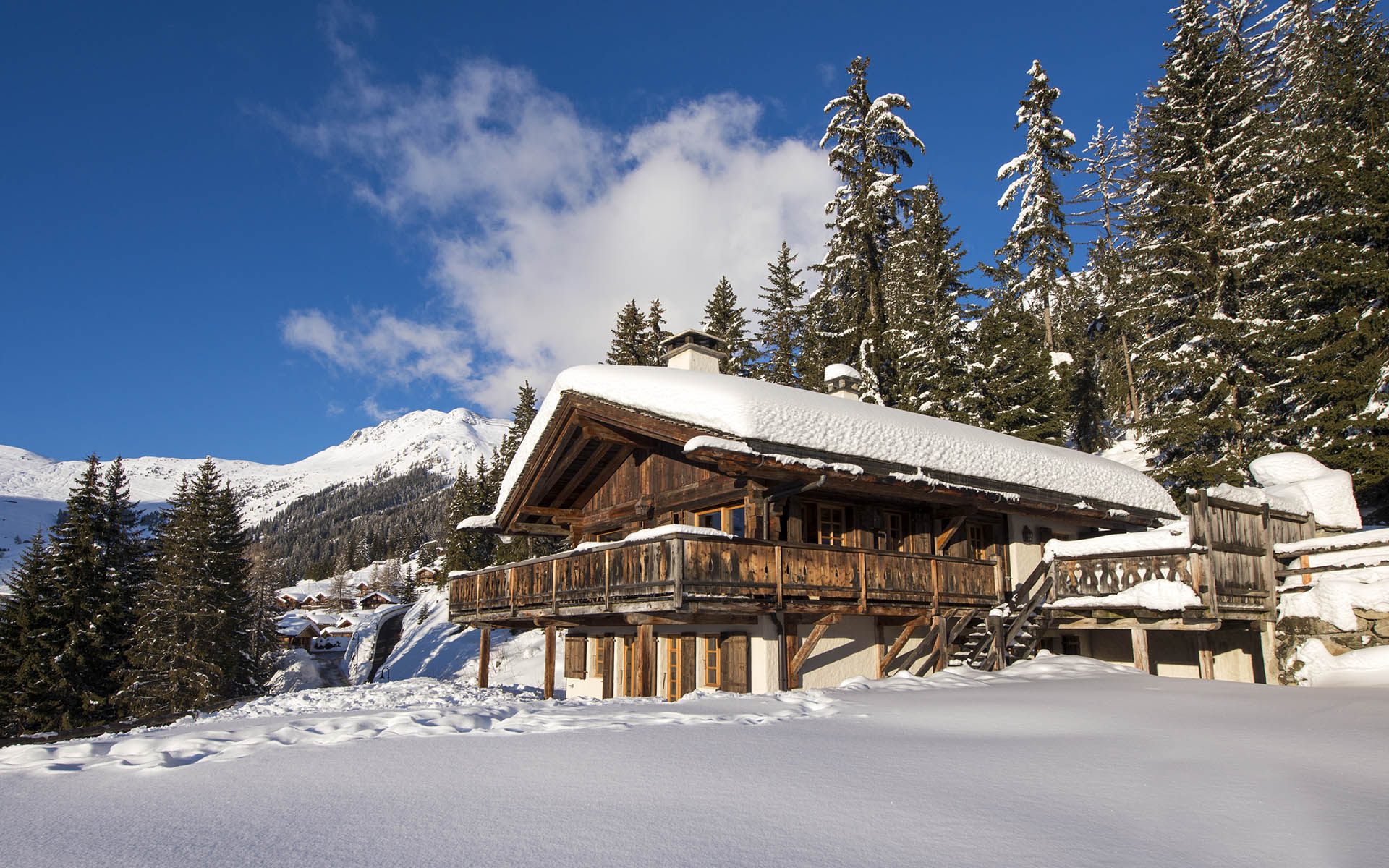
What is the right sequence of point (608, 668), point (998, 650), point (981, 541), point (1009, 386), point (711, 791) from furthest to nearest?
point (1009, 386), point (981, 541), point (608, 668), point (998, 650), point (711, 791)

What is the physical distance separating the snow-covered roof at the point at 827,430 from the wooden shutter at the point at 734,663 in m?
4.01

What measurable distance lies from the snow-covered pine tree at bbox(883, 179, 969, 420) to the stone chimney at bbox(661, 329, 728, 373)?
1319 cm

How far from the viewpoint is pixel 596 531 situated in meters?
21.1

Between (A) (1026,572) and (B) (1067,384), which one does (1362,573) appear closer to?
(A) (1026,572)

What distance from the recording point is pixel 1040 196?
4066 cm

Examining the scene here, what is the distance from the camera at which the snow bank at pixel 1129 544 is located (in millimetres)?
15969

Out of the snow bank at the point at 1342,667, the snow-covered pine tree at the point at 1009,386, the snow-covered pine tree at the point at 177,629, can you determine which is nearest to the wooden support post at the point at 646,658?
the snow bank at the point at 1342,667

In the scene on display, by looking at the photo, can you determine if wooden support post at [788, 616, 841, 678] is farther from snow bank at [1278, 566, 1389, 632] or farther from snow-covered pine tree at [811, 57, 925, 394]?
snow-covered pine tree at [811, 57, 925, 394]

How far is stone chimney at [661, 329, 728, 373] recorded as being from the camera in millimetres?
21031

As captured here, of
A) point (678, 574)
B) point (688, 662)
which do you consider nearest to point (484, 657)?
point (688, 662)

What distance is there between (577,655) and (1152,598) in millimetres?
13764

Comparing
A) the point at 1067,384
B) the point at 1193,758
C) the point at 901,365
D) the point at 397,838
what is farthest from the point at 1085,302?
the point at 397,838

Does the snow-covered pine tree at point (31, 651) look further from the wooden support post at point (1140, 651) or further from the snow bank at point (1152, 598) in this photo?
the wooden support post at point (1140, 651)

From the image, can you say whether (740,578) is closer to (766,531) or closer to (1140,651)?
(766,531)
